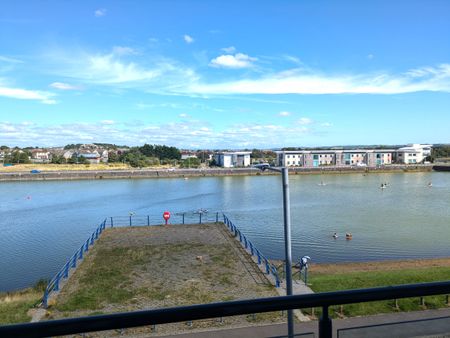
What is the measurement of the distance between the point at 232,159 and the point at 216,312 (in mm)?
124585

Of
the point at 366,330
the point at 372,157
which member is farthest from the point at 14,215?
the point at 372,157

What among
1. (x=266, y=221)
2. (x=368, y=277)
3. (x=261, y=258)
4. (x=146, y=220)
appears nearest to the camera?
(x=368, y=277)

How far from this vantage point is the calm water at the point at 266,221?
80.5 ft

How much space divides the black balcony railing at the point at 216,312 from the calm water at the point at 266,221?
21.0 metres

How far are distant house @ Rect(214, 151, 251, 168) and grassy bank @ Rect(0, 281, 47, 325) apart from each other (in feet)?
348

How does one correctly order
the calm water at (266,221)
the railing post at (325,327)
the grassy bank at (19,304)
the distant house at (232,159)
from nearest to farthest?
1. the railing post at (325,327)
2. the grassy bank at (19,304)
3. the calm water at (266,221)
4. the distant house at (232,159)

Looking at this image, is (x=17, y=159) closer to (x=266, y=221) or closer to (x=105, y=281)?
(x=266, y=221)

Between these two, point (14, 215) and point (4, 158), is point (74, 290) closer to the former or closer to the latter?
point (14, 215)

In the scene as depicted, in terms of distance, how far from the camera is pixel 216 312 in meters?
1.74

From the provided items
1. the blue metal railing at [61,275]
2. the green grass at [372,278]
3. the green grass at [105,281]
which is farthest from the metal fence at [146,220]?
the green grass at [372,278]

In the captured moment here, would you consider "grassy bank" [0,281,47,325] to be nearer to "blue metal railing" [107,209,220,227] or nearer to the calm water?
the calm water

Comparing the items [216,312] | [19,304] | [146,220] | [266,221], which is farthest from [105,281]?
[146,220]

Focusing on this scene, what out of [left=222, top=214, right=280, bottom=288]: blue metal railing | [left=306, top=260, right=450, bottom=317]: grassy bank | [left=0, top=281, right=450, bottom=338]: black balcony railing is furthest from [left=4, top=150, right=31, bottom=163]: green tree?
[left=0, top=281, right=450, bottom=338]: black balcony railing

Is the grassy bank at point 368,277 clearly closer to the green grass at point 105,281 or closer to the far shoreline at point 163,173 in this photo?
the green grass at point 105,281
